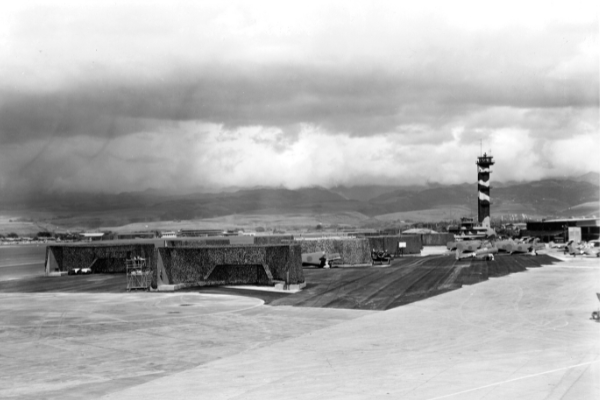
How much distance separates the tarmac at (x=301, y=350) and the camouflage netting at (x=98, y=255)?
79.3 feet

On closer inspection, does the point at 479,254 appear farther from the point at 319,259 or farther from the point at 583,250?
the point at 319,259

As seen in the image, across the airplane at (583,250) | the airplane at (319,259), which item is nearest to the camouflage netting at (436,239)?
the airplane at (583,250)

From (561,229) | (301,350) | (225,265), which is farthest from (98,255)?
(561,229)

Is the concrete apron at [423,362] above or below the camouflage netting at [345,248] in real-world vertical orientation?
below

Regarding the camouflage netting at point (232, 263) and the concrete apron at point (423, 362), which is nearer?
the concrete apron at point (423, 362)

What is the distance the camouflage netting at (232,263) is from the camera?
46.5 meters

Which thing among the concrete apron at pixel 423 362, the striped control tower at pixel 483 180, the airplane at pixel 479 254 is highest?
the striped control tower at pixel 483 180

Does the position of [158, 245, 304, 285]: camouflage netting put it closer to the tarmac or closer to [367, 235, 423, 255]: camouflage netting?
the tarmac

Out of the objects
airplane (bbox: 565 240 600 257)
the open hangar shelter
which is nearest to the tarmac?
the open hangar shelter

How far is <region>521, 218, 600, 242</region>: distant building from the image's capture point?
471 feet

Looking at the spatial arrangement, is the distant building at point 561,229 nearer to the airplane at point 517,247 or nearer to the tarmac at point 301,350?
the airplane at point 517,247

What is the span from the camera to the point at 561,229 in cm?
15912

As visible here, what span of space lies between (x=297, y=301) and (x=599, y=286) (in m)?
22.6

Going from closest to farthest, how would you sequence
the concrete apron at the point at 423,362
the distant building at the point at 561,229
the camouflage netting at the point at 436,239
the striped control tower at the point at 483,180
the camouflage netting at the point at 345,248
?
the concrete apron at the point at 423,362 < the camouflage netting at the point at 345,248 < the camouflage netting at the point at 436,239 < the distant building at the point at 561,229 < the striped control tower at the point at 483,180
